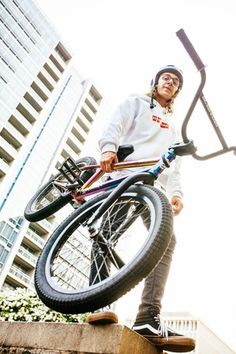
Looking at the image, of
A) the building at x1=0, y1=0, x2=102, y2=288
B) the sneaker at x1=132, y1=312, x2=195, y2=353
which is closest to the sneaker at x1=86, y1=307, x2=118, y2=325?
the sneaker at x1=132, y1=312, x2=195, y2=353

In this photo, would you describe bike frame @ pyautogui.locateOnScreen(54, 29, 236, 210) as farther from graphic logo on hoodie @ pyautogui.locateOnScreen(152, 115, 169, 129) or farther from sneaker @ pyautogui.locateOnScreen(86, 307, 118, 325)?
sneaker @ pyautogui.locateOnScreen(86, 307, 118, 325)

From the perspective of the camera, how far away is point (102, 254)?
2500mm

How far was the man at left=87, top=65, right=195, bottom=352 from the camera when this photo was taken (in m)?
2.58

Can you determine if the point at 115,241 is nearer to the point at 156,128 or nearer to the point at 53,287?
the point at 53,287

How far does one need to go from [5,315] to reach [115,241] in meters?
9.74

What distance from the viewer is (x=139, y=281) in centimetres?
192

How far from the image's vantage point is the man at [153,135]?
2576 millimetres

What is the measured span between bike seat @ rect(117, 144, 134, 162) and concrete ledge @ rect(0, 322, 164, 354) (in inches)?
55.7

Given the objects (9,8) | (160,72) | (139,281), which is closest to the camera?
(139,281)

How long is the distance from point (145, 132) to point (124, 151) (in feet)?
1.04

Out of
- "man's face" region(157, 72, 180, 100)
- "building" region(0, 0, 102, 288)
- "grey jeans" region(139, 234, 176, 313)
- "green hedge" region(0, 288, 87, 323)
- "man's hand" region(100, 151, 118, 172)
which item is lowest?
"green hedge" region(0, 288, 87, 323)

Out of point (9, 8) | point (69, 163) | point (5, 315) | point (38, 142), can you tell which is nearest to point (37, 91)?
point (38, 142)

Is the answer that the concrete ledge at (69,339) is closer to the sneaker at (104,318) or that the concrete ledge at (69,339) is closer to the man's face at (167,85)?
the sneaker at (104,318)

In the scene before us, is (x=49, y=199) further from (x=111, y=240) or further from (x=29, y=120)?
(x=29, y=120)
